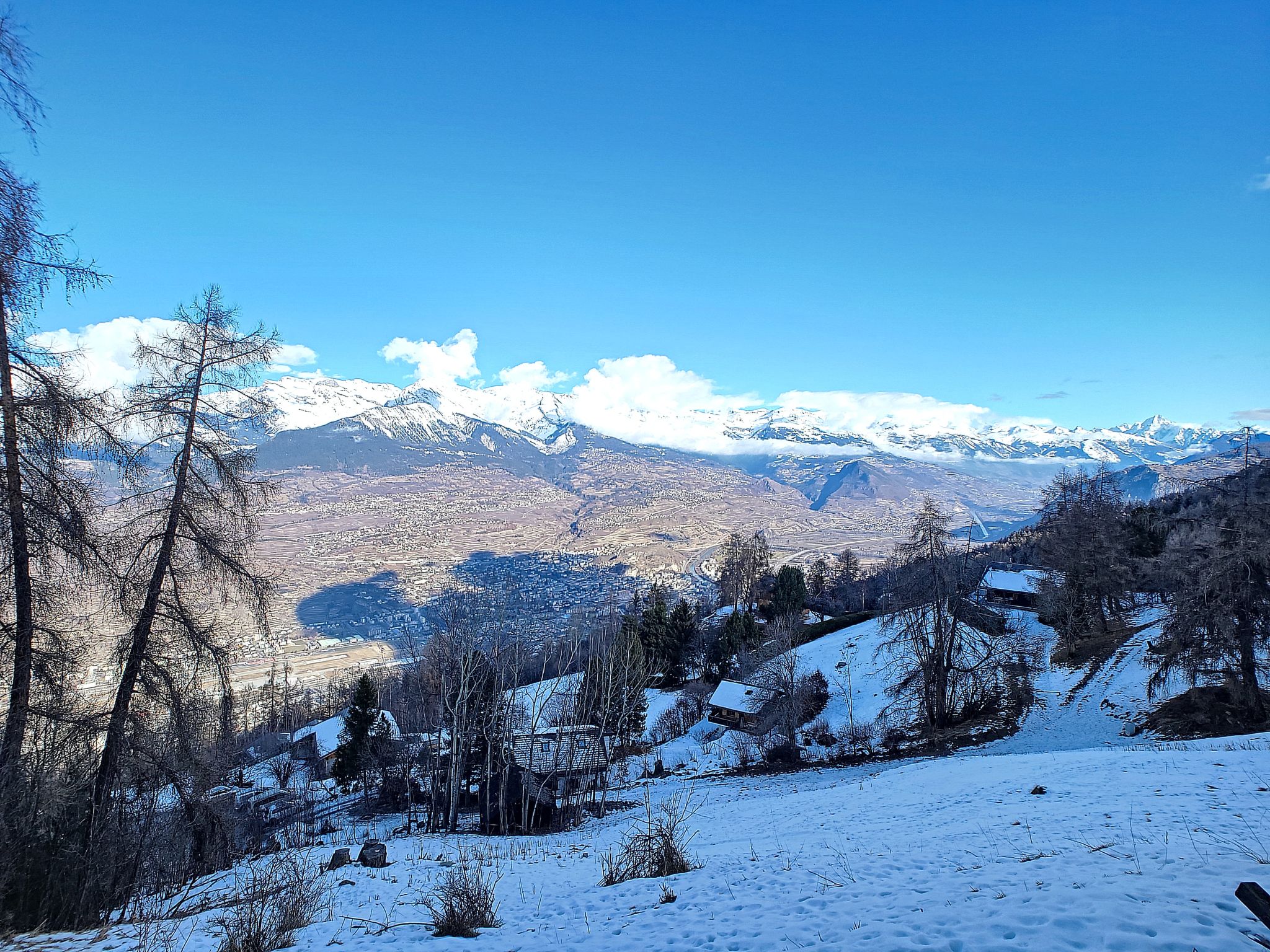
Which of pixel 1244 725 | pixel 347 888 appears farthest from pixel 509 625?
pixel 1244 725

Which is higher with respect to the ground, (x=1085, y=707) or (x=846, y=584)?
(x=846, y=584)

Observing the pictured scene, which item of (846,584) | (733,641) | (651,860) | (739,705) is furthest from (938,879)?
(846,584)

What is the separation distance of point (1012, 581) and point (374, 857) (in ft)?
167

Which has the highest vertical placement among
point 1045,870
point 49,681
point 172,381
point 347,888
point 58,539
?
point 172,381

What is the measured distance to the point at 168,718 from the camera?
8797 millimetres

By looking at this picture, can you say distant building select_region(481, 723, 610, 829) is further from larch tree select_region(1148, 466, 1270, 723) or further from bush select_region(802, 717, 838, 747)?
larch tree select_region(1148, 466, 1270, 723)

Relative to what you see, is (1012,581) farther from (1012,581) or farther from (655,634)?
(655,634)

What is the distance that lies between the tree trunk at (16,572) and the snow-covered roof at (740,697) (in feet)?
104

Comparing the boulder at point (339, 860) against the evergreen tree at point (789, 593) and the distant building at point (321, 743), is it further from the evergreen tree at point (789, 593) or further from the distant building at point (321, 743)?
the evergreen tree at point (789, 593)

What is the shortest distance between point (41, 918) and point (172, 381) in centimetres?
739

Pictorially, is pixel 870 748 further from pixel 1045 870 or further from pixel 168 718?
pixel 168 718

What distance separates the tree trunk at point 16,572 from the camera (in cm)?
686

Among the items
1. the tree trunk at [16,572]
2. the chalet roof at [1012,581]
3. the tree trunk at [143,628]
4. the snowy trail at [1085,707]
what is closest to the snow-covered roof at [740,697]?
the snowy trail at [1085,707]

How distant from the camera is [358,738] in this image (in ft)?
107
